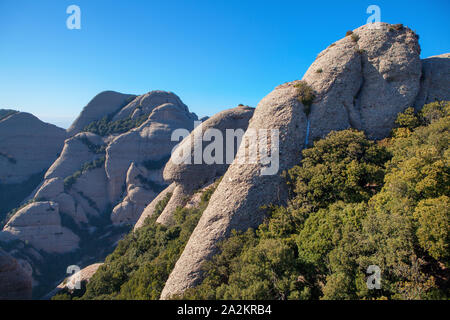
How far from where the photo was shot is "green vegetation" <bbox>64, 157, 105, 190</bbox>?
179 feet

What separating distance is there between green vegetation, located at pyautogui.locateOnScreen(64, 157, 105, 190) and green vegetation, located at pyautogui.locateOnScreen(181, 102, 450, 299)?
53172mm

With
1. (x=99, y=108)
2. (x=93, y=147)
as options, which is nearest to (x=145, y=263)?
(x=93, y=147)

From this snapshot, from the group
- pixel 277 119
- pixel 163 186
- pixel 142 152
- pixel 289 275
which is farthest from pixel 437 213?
pixel 142 152

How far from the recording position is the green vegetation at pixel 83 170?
54.5m

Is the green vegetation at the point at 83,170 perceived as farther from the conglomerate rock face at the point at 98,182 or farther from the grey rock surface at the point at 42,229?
the grey rock surface at the point at 42,229

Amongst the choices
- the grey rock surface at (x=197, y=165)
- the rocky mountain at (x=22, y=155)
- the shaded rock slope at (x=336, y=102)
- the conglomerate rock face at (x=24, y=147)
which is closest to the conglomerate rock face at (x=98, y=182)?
the conglomerate rock face at (x=24, y=147)

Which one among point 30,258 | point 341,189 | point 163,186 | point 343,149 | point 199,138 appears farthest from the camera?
point 163,186

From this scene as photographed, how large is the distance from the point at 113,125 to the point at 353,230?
7127 centimetres

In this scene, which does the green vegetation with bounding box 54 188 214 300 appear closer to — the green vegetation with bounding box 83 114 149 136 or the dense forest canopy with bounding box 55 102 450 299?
the dense forest canopy with bounding box 55 102 450 299

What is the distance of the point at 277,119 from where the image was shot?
20047 mm

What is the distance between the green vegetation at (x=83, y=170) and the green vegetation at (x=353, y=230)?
53172mm

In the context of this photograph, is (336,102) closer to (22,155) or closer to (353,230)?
(353,230)
